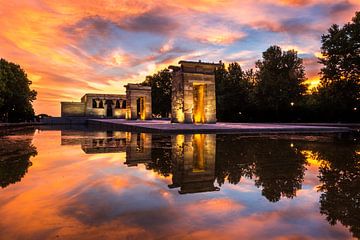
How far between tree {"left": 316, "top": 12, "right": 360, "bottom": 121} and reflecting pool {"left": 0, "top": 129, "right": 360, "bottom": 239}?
2883 cm

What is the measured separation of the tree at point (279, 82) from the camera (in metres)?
41.1

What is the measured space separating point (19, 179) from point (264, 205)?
4.07 m

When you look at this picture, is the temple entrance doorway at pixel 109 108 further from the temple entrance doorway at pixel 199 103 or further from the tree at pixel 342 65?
the tree at pixel 342 65

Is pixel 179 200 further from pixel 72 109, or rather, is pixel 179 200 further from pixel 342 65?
pixel 72 109

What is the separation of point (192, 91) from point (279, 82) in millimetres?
20897

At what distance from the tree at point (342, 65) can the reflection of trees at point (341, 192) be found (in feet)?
93.1

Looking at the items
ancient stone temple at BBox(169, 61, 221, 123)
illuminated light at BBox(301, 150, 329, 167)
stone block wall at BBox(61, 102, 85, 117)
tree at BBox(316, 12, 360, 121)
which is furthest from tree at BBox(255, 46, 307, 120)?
stone block wall at BBox(61, 102, 85, 117)

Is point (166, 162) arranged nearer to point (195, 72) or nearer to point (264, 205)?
point (264, 205)

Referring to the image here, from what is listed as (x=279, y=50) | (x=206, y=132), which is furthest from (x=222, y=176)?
(x=279, y=50)

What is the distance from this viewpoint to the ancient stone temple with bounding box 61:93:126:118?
2438 inches

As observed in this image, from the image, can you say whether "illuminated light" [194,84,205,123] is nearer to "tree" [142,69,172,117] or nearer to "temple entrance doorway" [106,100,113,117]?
"tree" [142,69,172,117]

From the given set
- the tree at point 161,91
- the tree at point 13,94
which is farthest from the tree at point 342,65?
the tree at point 13,94

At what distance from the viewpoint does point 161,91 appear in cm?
6384

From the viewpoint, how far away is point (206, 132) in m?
17.8
